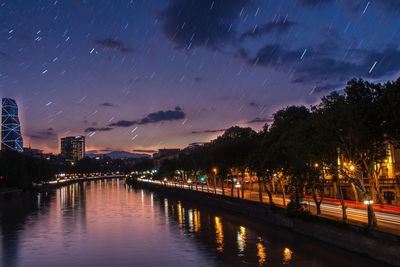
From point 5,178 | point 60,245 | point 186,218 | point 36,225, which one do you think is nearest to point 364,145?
point 60,245

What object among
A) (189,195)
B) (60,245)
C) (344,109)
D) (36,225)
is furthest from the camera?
(189,195)

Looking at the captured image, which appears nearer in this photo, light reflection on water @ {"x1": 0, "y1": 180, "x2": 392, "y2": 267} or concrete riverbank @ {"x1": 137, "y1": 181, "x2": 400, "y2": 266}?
concrete riverbank @ {"x1": 137, "y1": 181, "x2": 400, "y2": 266}

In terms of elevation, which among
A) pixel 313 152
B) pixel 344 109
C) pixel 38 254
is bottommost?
pixel 38 254

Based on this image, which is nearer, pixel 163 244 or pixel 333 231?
pixel 333 231

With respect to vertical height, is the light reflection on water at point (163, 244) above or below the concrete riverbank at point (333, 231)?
below

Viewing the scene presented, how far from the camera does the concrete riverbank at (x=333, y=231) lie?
26562 mm

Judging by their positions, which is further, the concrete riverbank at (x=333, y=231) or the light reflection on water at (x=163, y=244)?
the light reflection on water at (x=163, y=244)

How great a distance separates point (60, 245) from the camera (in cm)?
4066

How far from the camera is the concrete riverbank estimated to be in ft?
87.1

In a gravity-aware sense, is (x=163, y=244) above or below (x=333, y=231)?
below

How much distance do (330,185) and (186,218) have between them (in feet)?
67.5

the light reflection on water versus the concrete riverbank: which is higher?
the concrete riverbank

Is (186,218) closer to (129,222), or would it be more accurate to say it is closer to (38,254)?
(129,222)

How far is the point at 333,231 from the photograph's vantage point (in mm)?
33625
